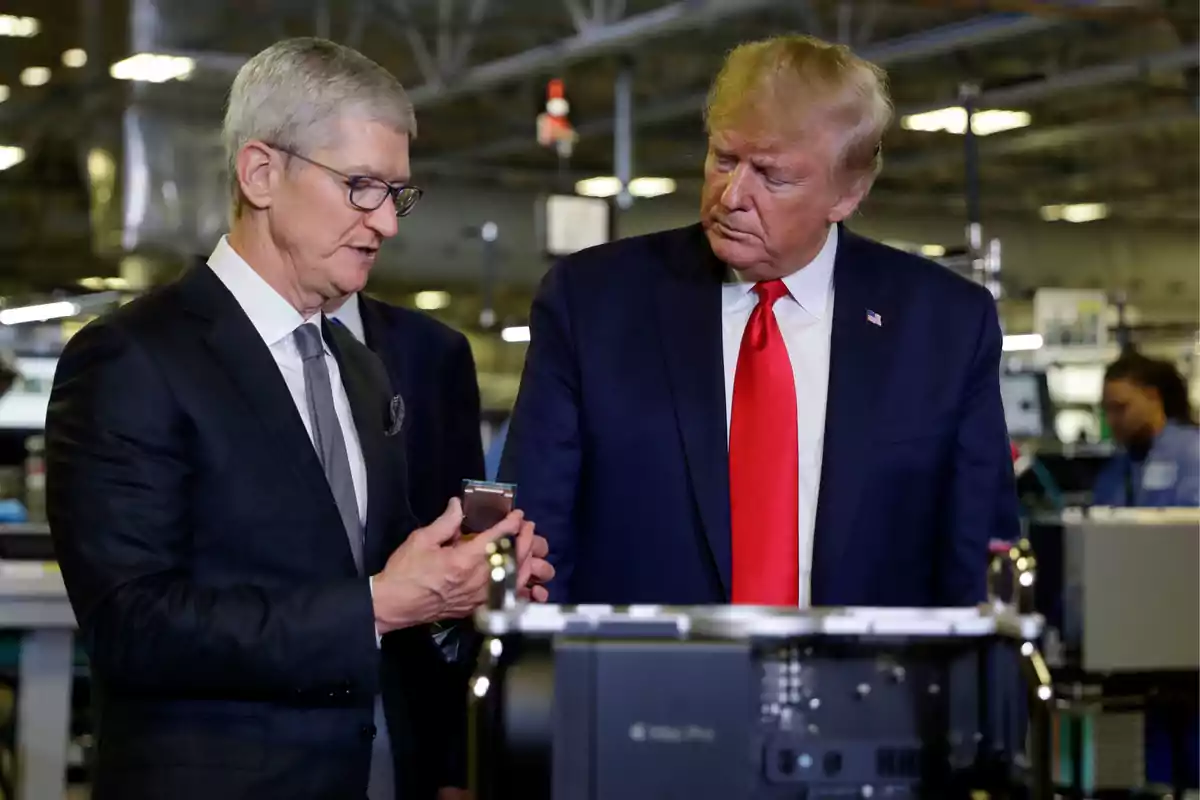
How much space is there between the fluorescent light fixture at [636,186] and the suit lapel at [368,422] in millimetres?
14946

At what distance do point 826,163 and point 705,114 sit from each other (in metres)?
0.19

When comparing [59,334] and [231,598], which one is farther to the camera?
[59,334]

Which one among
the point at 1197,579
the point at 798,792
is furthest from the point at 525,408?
the point at 1197,579

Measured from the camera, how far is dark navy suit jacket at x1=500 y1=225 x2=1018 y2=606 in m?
1.89

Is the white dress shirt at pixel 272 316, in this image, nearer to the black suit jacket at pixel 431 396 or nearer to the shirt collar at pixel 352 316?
the black suit jacket at pixel 431 396

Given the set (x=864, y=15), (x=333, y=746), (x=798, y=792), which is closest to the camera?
(x=798, y=792)

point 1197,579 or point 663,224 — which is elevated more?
point 663,224

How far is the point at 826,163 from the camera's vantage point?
6.48ft

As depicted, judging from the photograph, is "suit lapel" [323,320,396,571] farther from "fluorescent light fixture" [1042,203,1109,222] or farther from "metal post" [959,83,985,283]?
"fluorescent light fixture" [1042,203,1109,222]

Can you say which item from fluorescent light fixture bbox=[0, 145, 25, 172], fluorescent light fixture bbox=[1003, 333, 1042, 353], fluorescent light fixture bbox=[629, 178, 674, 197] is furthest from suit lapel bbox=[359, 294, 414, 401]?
fluorescent light fixture bbox=[629, 178, 674, 197]

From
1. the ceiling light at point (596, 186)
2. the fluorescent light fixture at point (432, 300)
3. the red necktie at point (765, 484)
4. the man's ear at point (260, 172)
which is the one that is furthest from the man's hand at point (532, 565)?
the fluorescent light fixture at point (432, 300)

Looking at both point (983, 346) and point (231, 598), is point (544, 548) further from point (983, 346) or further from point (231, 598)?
point (983, 346)

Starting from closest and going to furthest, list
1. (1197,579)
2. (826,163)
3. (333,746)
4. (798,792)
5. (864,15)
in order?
(798,792), (333,746), (826,163), (1197,579), (864,15)

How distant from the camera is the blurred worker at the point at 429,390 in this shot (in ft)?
8.50
